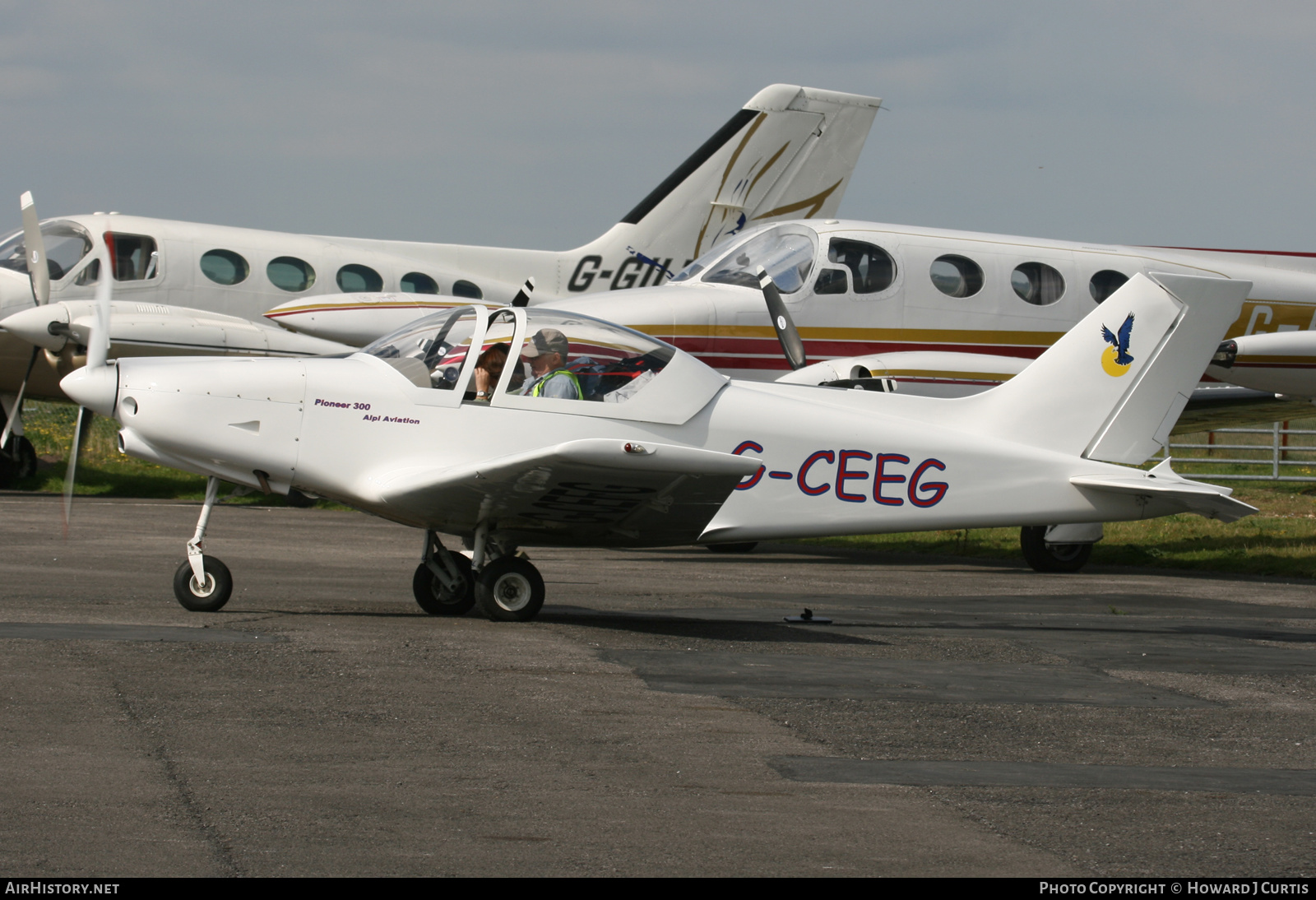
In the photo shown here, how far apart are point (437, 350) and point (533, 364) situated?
67cm

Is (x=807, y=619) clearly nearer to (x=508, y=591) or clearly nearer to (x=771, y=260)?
(x=508, y=591)

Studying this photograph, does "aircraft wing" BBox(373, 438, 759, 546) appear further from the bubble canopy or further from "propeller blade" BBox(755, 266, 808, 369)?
"propeller blade" BBox(755, 266, 808, 369)

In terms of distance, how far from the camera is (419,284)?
2120cm

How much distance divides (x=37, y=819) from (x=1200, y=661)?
7113 millimetres

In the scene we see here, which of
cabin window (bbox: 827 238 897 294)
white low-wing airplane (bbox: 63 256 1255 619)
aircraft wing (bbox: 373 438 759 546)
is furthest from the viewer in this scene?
cabin window (bbox: 827 238 897 294)

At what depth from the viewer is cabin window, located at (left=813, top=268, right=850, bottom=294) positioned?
615 inches

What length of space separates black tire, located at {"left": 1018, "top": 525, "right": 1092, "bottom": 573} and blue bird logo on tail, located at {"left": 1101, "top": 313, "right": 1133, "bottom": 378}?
4.29 meters

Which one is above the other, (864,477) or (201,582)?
(864,477)

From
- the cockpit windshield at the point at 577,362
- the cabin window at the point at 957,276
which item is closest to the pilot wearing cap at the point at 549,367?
the cockpit windshield at the point at 577,362

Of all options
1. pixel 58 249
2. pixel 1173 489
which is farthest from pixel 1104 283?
pixel 58 249

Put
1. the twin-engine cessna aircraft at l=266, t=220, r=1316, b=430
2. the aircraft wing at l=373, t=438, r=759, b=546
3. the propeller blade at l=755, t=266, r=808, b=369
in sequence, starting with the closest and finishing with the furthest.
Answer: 1. the aircraft wing at l=373, t=438, r=759, b=546
2. the twin-engine cessna aircraft at l=266, t=220, r=1316, b=430
3. the propeller blade at l=755, t=266, r=808, b=369

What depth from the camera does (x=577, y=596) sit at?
11211mm

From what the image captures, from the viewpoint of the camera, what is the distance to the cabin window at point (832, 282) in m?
15.6

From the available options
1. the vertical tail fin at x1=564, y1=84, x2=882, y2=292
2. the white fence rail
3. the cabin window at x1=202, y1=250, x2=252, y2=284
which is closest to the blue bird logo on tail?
the vertical tail fin at x1=564, y1=84, x2=882, y2=292
